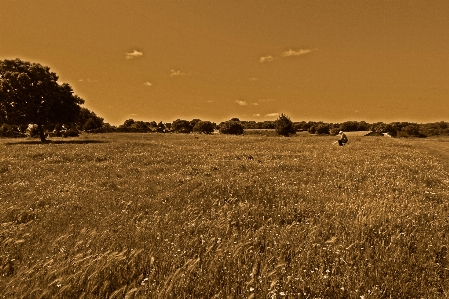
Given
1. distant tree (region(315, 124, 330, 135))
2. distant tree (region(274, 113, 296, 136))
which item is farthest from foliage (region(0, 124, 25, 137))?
distant tree (region(315, 124, 330, 135))

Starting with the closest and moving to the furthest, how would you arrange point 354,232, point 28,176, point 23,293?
point 23,293 → point 354,232 → point 28,176

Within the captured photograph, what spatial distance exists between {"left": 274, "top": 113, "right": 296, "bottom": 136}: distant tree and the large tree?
71.0 meters

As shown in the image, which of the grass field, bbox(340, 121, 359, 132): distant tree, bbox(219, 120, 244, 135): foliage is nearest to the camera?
the grass field

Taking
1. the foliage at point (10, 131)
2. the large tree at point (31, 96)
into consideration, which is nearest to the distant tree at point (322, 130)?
the large tree at point (31, 96)

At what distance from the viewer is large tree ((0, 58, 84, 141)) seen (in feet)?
157

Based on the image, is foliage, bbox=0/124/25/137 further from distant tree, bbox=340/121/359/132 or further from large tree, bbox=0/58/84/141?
distant tree, bbox=340/121/359/132

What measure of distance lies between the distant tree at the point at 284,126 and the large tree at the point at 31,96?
7105cm

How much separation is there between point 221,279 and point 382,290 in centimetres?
279

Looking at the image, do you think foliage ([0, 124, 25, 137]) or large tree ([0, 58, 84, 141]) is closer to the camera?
large tree ([0, 58, 84, 141])

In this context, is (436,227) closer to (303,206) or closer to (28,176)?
(303,206)

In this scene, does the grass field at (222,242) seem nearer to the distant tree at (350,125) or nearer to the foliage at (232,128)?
the foliage at (232,128)

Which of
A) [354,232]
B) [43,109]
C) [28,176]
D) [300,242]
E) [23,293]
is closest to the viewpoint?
[23,293]

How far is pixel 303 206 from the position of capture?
9164 mm

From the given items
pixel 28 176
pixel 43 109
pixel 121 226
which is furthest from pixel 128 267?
pixel 43 109
